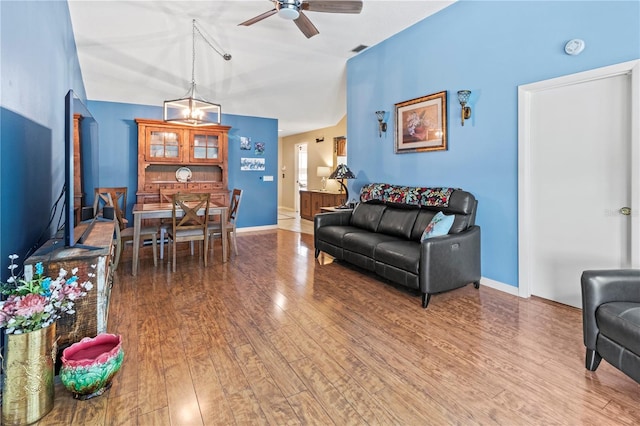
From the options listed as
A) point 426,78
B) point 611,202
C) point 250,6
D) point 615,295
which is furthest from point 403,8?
point 615,295

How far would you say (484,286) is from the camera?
3.42 meters

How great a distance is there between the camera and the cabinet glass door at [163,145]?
5.90 m

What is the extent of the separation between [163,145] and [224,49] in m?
2.34

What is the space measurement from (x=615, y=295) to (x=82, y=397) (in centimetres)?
287

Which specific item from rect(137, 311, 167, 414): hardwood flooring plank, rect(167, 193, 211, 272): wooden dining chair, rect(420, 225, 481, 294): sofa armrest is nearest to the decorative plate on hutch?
rect(167, 193, 211, 272): wooden dining chair

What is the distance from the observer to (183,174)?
6.39 meters

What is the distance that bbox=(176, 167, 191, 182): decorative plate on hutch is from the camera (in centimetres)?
635

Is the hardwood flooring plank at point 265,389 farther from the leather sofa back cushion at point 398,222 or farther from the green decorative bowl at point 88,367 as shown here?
the leather sofa back cushion at point 398,222

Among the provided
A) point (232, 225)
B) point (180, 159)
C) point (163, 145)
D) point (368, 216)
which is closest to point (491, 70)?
point (368, 216)

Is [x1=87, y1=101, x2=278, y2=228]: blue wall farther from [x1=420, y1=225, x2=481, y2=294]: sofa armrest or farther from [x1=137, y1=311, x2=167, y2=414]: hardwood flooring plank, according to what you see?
[x1=420, y1=225, x2=481, y2=294]: sofa armrest

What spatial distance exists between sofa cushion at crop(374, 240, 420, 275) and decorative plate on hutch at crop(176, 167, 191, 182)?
14.8 ft

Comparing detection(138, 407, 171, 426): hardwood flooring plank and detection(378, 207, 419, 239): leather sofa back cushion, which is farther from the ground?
detection(378, 207, 419, 239): leather sofa back cushion

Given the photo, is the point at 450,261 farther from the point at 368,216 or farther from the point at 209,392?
the point at 209,392

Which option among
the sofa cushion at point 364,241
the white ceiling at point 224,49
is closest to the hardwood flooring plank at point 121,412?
the sofa cushion at point 364,241
